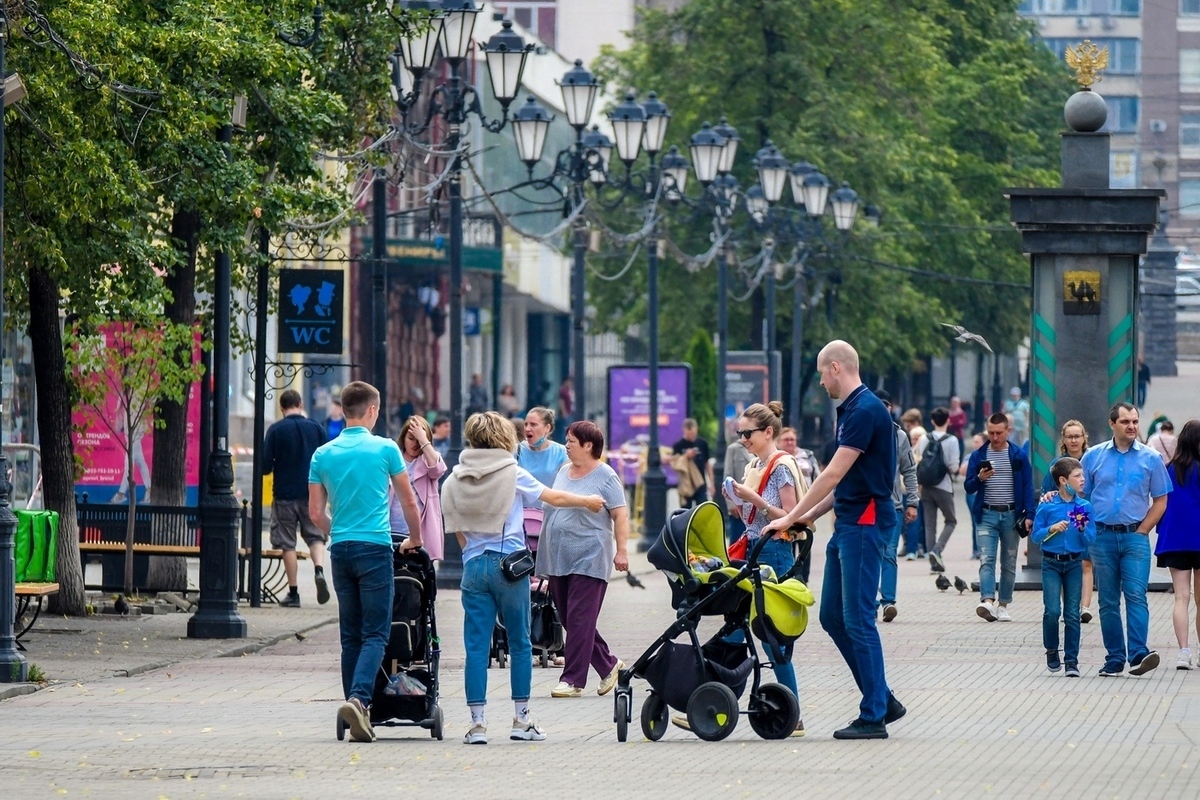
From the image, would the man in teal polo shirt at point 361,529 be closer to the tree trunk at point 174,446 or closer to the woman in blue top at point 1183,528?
the woman in blue top at point 1183,528

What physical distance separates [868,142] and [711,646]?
122 ft

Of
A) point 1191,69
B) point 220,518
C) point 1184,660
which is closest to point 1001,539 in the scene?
point 1184,660

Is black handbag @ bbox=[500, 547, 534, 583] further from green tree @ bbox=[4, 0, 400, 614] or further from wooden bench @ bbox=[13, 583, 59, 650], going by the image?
green tree @ bbox=[4, 0, 400, 614]

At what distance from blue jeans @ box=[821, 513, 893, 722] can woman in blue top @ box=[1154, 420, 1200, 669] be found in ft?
14.5

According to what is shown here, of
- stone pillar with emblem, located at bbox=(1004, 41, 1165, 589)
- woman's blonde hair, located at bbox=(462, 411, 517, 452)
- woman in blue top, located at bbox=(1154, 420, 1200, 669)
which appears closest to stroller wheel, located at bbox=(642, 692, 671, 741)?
woman's blonde hair, located at bbox=(462, 411, 517, 452)

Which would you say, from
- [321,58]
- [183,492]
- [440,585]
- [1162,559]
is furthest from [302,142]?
[1162,559]

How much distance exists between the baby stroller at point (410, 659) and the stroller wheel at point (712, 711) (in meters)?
1.22

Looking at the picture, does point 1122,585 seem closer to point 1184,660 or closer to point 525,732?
point 1184,660

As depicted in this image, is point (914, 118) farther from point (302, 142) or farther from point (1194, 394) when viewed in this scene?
point (302, 142)

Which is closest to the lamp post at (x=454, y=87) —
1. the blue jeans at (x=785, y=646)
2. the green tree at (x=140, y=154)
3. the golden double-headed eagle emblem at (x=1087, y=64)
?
the green tree at (x=140, y=154)

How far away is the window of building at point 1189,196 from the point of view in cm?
12537

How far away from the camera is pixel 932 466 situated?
1080 inches

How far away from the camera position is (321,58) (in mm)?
21938

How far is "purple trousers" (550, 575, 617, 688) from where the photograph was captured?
14148 millimetres
